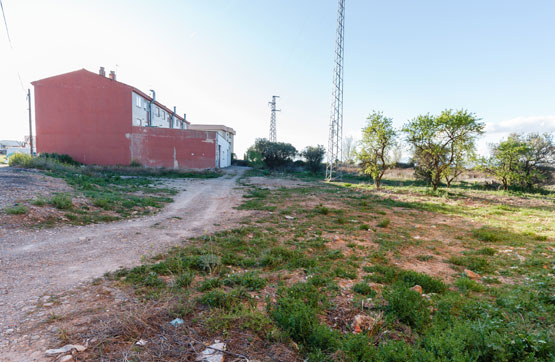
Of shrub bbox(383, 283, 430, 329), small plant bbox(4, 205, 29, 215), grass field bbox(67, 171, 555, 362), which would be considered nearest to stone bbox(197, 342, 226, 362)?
grass field bbox(67, 171, 555, 362)

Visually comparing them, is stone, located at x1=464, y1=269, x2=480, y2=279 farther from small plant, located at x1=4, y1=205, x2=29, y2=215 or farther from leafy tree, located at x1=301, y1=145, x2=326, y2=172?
leafy tree, located at x1=301, y1=145, x2=326, y2=172

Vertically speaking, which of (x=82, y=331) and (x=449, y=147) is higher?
(x=449, y=147)

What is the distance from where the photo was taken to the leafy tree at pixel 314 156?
37.5 meters

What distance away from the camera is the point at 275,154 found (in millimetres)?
37312

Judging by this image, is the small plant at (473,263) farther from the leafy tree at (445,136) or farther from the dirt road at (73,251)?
the leafy tree at (445,136)

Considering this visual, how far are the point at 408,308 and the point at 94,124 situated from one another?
31.6 metres

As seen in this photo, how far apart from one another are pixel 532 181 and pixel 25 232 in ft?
102

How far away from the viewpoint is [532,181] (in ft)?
68.8

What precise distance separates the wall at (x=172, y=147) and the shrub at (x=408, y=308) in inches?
1069

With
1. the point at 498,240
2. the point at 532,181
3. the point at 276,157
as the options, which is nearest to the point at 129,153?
the point at 276,157

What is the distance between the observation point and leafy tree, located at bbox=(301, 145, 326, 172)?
3747cm

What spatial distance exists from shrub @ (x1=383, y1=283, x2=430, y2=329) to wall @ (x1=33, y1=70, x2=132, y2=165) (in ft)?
95.2

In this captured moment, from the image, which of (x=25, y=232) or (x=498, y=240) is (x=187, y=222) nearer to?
(x=25, y=232)

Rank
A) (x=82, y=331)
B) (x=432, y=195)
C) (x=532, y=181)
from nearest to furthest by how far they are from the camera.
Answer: (x=82, y=331) < (x=432, y=195) < (x=532, y=181)
